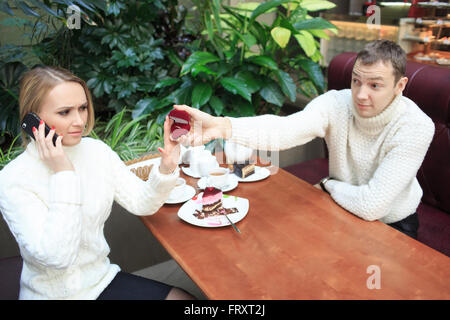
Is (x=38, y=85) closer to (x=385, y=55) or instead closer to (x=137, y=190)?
(x=137, y=190)

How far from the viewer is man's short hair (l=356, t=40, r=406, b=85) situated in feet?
5.06

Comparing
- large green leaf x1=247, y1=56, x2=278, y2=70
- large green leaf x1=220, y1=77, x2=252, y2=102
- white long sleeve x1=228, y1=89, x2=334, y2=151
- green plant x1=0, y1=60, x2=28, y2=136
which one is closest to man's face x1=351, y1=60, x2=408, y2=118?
white long sleeve x1=228, y1=89, x2=334, y2=151

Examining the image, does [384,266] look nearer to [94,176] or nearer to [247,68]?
[94,176]

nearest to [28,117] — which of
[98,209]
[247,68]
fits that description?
[98,209]

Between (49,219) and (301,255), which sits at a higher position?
(49,219)

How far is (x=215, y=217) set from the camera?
1.48 metres

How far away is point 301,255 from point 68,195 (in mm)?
762

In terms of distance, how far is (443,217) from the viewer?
2100mm

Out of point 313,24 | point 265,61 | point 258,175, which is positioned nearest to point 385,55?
point 258,175

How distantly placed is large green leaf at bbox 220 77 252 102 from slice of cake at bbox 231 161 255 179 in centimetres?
108

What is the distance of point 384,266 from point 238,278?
0.46 m

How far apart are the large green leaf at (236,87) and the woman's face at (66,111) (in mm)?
1715

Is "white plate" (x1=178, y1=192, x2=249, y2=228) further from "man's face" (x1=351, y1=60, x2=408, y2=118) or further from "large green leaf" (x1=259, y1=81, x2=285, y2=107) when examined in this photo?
"large green leaf" (x1=259, y1=81, x2=285, y2=107)

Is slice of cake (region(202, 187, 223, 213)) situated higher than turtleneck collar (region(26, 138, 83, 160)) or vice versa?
turtleneck collar (region(26, 138, 83, 160))
